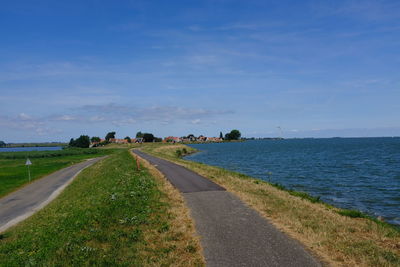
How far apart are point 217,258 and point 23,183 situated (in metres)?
50.6

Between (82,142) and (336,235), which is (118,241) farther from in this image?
(82,142)

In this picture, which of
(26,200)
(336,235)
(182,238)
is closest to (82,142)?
(26,200)

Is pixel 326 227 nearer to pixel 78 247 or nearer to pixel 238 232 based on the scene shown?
pixel 238 232

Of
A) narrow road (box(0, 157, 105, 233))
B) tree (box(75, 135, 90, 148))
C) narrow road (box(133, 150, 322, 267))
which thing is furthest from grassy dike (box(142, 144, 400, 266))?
tree (box(75, 135, 90, 148))

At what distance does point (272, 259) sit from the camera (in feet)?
28.3

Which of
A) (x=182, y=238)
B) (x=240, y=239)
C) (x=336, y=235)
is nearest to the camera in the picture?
(x=240, y=239)

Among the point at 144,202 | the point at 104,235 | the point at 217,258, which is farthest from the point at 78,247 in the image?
the point at 144,202

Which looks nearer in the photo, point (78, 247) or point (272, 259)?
point (272, 259)

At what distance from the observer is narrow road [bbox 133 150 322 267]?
28.2ft

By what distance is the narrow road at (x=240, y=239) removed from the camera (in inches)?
339

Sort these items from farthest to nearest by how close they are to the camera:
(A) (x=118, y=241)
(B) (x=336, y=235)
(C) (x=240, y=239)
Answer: (B) (x=336, y=235)
(A) (x=118, y=241)
(C) (x=240, y=239)

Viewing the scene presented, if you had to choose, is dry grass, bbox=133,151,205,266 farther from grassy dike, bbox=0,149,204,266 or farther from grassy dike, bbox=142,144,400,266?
grassy dike, bbox=142,144,400,266

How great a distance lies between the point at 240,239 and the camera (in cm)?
1034

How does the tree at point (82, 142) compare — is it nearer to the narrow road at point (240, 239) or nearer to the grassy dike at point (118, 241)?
the grassy dike at point (118, 241)
